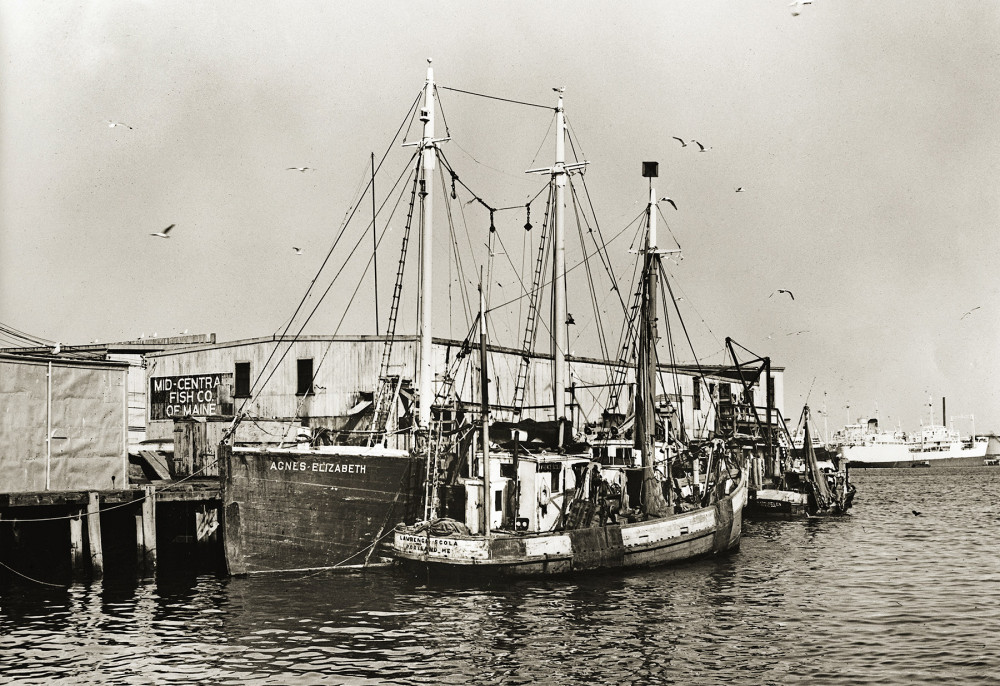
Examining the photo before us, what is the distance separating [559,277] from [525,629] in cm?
2174

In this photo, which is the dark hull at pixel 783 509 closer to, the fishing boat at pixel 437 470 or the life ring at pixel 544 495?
the fishing boat at pixel 437 470

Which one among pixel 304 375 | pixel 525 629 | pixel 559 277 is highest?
pixel 559 277

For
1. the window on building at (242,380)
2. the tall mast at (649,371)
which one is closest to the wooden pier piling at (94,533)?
the window on building at (242,380)

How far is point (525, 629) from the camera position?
23.2 metres

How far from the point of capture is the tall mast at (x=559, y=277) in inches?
1612

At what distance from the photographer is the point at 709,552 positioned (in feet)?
119

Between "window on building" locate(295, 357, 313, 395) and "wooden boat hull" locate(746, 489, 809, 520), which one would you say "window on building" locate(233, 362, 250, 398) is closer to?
"window on building" locate(295, 357, 313, 395)

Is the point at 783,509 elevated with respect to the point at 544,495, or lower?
lower

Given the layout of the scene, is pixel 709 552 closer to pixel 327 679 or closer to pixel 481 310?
pixel 481 310

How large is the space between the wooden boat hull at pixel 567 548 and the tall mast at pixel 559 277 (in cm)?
777

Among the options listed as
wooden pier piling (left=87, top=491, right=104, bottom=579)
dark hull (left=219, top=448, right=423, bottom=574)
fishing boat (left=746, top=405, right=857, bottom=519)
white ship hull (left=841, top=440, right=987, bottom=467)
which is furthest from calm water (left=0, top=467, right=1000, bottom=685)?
white ship hull (left=841, top=440, right=987, bottom=467)

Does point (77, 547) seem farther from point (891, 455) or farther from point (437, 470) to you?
point (891, 455)

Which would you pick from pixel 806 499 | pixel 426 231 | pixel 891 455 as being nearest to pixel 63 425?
pixel 426 231

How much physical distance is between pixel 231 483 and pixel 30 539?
8.27m
